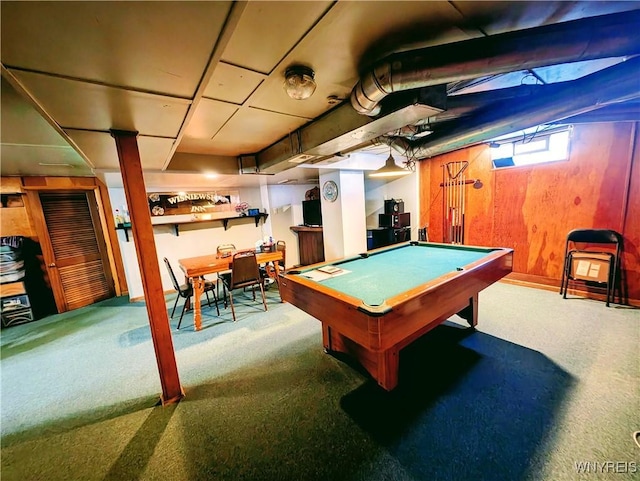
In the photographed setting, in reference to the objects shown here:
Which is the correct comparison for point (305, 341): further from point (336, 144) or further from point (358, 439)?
point (336, 144)

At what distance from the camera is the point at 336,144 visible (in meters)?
2.33

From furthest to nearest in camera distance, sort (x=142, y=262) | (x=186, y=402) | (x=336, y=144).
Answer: (x=336, y=144), (x=186, y=402), (x=142, y=262)

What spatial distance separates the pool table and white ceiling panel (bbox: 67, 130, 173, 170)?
61.9 inches

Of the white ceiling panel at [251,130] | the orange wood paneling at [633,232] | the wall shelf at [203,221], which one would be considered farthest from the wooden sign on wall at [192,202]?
the orange wood paneling at [633,232]

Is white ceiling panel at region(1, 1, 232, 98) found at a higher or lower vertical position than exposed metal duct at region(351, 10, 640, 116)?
lower

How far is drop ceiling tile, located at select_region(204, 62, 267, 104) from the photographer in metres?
1.43

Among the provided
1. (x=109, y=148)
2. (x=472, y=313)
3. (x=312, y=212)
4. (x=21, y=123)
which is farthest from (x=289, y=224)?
(x=21, y=123)

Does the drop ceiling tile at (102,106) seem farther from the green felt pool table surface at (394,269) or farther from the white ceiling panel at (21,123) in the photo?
the green felt pool table surface at (394,269)

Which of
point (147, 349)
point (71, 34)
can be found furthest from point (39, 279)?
point (71, 34)

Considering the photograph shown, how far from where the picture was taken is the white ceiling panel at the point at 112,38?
0.73m

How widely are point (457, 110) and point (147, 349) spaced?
4057 millimetres

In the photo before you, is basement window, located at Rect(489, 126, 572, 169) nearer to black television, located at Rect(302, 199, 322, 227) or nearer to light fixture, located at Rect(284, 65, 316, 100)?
black television, located at Rect(302, 199, 322, 227)

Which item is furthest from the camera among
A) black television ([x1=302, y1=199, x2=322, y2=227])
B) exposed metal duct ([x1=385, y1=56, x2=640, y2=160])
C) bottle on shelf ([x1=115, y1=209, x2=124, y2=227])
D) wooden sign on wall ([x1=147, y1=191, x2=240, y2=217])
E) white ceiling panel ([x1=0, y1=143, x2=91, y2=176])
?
black television ([x1=302, y1=199, x2=322, y2=227])

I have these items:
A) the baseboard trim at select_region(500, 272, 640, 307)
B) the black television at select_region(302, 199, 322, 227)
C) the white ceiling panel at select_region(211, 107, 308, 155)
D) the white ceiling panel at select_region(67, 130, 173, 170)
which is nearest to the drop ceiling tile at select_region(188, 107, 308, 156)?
the white ceiling panel at select_region(211, 107, 308, 155)
